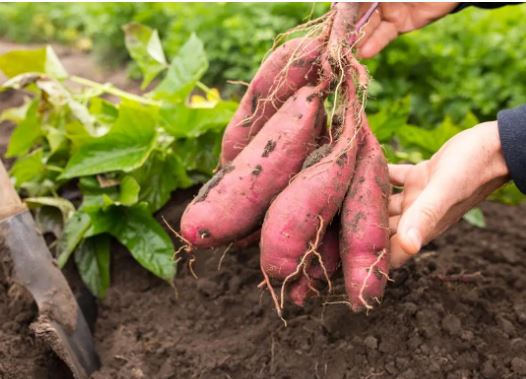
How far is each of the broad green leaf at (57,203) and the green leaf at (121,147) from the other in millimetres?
118

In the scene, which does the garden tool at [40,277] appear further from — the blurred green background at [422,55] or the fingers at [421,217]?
the blurred green background at [422,55]

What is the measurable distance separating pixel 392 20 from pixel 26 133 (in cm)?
117

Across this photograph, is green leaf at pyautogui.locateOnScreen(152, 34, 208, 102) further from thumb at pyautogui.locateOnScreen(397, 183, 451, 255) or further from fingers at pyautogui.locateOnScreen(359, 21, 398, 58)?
thumb at pyautogui.locateOnScreen(397, 183, 451, 255)

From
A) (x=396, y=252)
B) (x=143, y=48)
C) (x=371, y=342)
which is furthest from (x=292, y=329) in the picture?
(x=143, y=48)

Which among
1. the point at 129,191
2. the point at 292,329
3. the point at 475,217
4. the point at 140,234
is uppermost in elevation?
the point at 129,191

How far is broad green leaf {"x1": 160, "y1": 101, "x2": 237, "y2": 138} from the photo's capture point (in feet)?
5.16

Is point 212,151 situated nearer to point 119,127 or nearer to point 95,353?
point 119,127

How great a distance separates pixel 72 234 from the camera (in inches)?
59.5

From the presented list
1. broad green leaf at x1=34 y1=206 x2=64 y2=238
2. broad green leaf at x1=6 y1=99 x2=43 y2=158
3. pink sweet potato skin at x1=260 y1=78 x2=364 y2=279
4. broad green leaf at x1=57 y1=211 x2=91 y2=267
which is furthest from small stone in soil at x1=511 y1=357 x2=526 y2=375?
broad green leaf at x1=6 y1=99 x2=43 y2=158

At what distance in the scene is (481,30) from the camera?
2.74m

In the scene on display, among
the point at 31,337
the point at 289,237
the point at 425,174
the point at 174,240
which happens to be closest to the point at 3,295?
the point at 31,337

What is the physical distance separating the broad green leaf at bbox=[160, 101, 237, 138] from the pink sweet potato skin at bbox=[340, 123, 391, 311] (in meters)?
0.60

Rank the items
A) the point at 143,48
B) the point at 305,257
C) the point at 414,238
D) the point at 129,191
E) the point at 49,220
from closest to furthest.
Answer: the point at 414,238 → the point at 305,257 → the point at 129,191 → the point at 49,220 → the point at 143,48

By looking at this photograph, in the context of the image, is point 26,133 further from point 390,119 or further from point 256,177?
point 390,119
